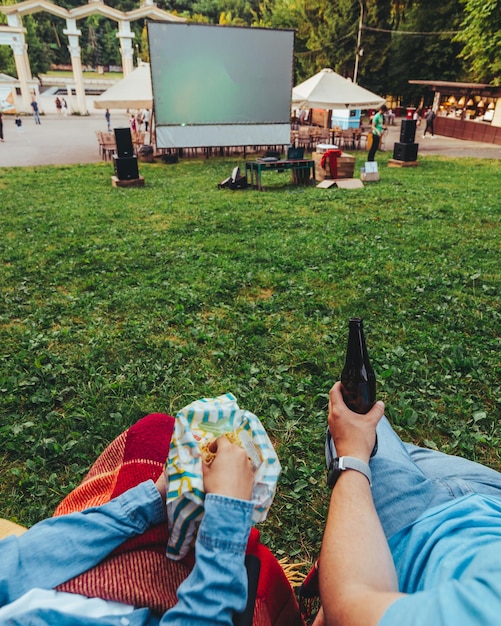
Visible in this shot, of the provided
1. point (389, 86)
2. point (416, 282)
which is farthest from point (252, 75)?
point (389, 86)

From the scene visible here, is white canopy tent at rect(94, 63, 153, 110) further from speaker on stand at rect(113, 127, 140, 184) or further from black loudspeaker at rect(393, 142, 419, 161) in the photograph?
black loudspeaker at rect(393, 142, 419, 161)

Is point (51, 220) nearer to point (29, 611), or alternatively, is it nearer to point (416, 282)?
point (416, 282)

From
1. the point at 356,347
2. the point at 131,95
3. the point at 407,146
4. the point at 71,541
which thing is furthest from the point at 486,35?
the point at 71,541

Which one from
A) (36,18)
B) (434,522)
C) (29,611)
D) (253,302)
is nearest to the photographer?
(29,611)

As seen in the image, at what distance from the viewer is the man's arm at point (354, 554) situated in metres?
1.02

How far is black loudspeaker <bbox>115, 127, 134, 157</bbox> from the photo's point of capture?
423 inches

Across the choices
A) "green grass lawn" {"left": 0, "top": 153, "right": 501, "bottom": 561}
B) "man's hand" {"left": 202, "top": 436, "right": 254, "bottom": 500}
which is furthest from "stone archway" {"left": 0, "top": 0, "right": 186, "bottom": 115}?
"man's hand" {"left": 202, "top": 436, "right": 254, "bottom": 500}

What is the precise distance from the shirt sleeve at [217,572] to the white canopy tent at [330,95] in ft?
59.3

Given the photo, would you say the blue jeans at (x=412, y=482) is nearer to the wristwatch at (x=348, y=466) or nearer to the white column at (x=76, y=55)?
the wristwatch at (x=348, y=466)

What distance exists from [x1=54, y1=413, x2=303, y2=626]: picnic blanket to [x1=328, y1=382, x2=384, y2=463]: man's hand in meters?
0.46

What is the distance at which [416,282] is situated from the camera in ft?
16.6

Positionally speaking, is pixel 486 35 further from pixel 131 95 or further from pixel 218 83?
pixel 131 95

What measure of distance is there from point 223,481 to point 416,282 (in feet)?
14.4

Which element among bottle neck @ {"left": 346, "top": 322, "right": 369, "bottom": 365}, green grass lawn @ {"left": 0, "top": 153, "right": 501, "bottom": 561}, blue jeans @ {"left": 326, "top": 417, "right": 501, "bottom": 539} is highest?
bottle neck @ {"left": 346, "top": 322, "right": 369, "bottom": 365}
